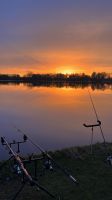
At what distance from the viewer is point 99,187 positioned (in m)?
7.80

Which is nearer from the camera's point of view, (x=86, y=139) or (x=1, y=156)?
(x=1, y=156)

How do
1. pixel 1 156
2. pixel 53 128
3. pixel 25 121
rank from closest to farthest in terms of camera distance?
pixel 1 156, pixel 53 128, pixel 25 121

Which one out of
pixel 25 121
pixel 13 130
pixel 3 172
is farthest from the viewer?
pixel 25 121

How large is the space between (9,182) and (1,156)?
196 inches

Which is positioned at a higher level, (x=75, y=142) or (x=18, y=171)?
(x=18, y=171)

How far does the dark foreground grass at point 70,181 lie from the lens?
736 centimetres

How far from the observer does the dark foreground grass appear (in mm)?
7359

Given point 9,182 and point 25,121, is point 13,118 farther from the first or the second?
point 9,182

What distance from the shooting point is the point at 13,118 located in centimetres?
2762

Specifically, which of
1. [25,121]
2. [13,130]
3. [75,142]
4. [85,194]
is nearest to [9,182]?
[85,194]

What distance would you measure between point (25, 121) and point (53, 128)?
4.32m

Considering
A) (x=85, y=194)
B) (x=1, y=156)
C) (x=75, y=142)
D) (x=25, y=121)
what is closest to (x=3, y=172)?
(x=85, y=194)

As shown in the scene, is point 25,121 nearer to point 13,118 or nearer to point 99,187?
point 13,118

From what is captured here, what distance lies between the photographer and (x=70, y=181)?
8.17 m
